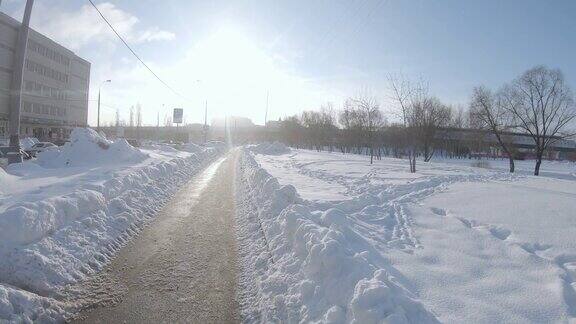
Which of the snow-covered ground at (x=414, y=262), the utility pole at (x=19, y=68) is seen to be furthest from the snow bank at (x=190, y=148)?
the snow-covered ground at (x=414, y=262)

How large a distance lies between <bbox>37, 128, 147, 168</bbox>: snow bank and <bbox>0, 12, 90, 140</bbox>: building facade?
163 feet

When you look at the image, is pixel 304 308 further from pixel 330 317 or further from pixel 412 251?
pixel 412 251

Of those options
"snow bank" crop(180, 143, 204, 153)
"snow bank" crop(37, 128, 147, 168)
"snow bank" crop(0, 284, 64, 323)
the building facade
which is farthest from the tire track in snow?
the building facade

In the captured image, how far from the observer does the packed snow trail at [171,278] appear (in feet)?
15.4

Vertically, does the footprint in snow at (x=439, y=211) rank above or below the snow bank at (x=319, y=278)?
above

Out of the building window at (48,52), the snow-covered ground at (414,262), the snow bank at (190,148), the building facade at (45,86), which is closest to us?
the snow-covered ground at (414,262)

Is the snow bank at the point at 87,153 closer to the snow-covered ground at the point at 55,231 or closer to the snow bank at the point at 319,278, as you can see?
the snow-covered ground at the point at 55,231

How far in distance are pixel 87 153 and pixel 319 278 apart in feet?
64.4

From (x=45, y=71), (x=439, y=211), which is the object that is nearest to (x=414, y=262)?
(x=439, y=211)

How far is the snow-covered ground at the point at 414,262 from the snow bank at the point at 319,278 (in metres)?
0.02

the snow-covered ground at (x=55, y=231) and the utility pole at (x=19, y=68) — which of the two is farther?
the utility pole at (x=19, y=68)

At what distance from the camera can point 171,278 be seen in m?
5.82

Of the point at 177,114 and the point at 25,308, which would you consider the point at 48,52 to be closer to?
the point at 177,114

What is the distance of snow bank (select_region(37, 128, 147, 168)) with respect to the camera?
64.6 ft
